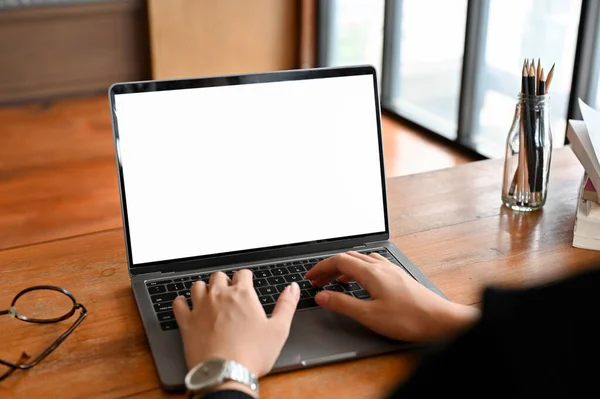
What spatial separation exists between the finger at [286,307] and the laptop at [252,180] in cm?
4

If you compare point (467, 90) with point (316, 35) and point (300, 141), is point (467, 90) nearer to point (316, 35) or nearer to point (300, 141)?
point (316, 35)

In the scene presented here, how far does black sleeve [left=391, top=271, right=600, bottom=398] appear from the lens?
0.39 m

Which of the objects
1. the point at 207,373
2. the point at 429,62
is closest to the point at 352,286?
the point at 207,373

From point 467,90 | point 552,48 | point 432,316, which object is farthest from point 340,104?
point 467,90

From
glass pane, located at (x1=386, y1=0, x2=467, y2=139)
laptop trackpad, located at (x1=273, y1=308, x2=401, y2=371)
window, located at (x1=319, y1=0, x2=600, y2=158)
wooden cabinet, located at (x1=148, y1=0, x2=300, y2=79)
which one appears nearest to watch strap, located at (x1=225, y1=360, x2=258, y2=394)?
laptop trackpad, located at (x1=273, y1=308, x2=401, y2=371)

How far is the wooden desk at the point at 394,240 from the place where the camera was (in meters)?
0.94

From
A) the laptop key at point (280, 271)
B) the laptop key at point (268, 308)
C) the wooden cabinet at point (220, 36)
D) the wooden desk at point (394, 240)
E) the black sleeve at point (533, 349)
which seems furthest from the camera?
the wooden cabinet at point (220, 36)

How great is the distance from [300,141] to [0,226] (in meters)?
1.96

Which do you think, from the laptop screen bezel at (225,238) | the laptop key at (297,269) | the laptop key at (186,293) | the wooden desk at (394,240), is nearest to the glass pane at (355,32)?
the wooden desk at (394,240)

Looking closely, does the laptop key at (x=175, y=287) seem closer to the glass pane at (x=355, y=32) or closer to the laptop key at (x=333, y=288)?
the laptop key at (x=333, y=288)

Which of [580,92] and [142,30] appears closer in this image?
[580,92]

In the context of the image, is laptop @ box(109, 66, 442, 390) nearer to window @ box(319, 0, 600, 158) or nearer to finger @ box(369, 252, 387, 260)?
finger @ box(369, 252, 387, 260)

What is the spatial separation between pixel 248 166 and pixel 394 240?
11.3 inches

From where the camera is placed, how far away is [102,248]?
4.17 ft
